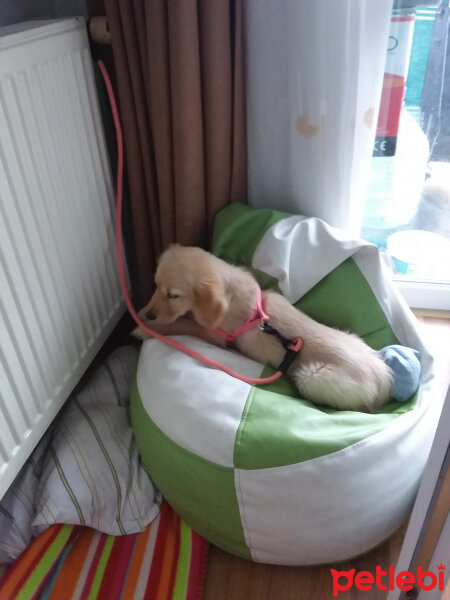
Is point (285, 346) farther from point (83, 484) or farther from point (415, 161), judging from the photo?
point (415, 161)

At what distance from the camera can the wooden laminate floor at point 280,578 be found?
104 centimetres

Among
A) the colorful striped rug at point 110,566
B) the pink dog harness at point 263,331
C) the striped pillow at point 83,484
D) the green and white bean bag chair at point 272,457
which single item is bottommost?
the colorful striped rug at point 110,566

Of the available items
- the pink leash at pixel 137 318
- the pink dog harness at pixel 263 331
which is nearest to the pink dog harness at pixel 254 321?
the pink dog harness at pixel 263 331

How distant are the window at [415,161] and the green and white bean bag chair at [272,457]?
2.28 ft

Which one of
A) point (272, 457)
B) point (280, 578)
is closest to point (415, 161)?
point (272, 457)

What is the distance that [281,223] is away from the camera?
1.31m

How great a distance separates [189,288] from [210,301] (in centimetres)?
7

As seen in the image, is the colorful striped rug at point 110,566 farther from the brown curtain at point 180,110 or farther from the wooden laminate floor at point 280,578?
the brown curtain at point 180,110

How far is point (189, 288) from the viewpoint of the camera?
47.5 inches

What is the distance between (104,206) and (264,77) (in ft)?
1.74

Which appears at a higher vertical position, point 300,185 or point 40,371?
point 300,185

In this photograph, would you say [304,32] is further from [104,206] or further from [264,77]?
[104,206]

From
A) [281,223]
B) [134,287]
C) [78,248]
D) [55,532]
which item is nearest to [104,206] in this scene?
[78,248]

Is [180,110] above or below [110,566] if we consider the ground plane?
above
